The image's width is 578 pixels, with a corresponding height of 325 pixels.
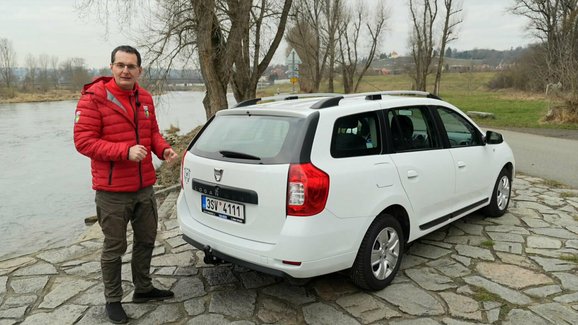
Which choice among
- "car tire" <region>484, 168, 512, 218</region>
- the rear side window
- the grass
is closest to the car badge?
the rear side window

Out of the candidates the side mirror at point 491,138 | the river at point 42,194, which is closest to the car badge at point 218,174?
the side mirror at point 491,138

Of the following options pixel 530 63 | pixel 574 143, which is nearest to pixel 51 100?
pixel 530 63

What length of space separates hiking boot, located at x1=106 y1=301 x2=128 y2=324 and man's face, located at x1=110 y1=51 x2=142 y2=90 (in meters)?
1.62

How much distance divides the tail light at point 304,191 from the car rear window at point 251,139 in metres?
0.14

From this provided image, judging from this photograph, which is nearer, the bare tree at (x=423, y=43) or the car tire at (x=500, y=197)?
the car tire at (x=500, y=197)

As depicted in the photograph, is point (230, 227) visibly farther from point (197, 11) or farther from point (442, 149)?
point (197, 11)

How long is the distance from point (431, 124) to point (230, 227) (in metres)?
2.32

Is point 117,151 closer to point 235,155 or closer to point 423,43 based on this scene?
point 235,155

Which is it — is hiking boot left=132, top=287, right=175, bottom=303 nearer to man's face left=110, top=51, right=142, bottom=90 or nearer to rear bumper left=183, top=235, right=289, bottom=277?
rear bumper left=183, top=235, right=289, bottom=277

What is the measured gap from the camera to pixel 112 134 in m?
2.96

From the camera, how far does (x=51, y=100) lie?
219 feet

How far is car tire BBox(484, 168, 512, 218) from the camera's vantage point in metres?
5.19

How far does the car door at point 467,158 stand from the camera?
436cm

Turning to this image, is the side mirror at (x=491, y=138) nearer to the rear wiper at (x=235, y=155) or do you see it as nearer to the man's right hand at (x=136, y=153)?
the rear wiper at (x=235, y=155)
